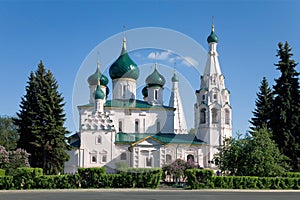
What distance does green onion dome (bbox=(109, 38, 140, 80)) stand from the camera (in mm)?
52750

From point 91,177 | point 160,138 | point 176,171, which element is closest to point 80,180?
point 91,177

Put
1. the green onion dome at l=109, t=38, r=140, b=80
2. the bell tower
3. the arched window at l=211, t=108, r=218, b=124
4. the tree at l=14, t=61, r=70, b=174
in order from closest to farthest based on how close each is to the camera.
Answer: the tree at l=14, t=61, r=70, b=174
the bell tower
the arched window at l=211, t=108, r=218, b=124
the green onion dome at l=109, t=38, r=140, b=80

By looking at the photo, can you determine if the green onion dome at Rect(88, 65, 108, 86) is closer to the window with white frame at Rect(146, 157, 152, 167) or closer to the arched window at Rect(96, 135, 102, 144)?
the arched window at Rect(96, 135, 102, 144)

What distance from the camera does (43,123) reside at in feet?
127

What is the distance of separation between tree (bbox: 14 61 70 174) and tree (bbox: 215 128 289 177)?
50.7 ft

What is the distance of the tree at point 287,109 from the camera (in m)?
34.1

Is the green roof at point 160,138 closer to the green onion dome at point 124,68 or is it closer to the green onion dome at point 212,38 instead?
the green onion dome at point 124,68

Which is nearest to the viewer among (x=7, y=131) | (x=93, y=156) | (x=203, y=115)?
(x=93, y=156)

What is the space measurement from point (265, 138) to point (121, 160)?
834 inches

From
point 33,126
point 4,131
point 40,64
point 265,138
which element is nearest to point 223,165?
point 265,138

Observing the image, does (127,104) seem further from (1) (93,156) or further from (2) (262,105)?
(2) (262,105)

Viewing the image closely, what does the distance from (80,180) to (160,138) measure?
21.5 metres

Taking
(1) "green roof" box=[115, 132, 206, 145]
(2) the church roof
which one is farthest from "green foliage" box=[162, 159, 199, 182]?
(2) the church roof

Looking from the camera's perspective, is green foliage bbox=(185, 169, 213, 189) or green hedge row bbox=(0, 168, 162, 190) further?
green foliage bbox=(185, 169, 213, 189)
